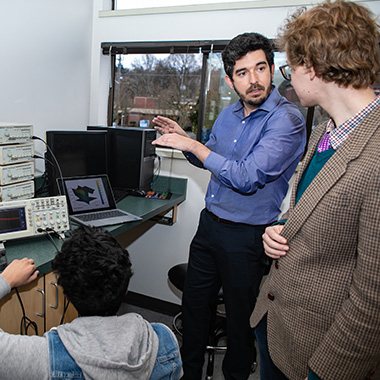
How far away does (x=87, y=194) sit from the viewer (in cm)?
186

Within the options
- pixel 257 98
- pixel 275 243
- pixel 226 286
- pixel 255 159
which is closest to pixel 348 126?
pixel 275 243

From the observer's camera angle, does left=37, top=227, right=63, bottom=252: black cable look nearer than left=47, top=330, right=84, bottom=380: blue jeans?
No

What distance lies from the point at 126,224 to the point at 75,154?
0.64 meters

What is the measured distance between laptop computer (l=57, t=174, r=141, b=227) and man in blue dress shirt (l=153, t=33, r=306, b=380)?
465 millimetres

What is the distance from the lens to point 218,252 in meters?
1.57

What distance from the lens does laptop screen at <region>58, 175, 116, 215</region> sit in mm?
1803

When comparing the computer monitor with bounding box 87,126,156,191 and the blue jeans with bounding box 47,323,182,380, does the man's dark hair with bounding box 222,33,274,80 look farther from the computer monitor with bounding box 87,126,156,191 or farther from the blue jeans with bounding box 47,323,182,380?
the blue jeans with bounding box 47,323,182,380

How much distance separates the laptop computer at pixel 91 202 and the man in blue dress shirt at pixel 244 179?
18.3 inches

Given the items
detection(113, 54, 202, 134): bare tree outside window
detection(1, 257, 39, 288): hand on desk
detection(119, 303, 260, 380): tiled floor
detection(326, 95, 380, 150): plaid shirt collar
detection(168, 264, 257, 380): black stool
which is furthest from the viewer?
detection(113, 54, 202, 134): bare tree outside window

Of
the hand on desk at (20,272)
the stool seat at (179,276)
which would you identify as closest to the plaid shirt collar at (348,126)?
the hand on desk at (20,272)

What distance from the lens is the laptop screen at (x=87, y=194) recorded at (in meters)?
1.80

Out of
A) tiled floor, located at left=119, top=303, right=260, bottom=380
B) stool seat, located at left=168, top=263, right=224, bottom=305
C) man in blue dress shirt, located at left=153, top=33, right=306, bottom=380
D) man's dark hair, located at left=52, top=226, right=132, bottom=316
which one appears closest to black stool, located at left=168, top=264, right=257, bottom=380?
stool seat, located at left=168, top=263, right=224, bottom=305

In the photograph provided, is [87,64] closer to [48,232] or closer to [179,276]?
[48,232]

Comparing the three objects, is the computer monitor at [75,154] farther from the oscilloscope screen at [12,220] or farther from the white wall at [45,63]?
the oscilloscope screen at [12,220]
